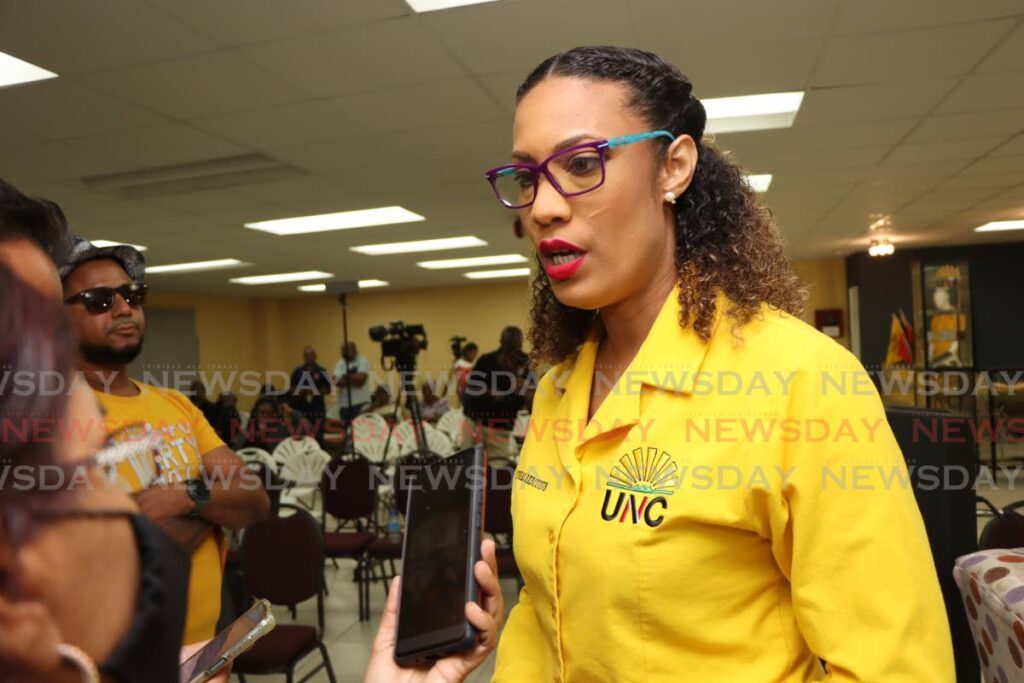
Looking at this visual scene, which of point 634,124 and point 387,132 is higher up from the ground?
point 387,132

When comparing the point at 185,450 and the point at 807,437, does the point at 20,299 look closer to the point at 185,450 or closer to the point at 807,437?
the point at 807,437

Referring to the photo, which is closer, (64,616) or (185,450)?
(64,616)

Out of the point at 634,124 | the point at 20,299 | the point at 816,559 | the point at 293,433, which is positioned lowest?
the point at 293,433

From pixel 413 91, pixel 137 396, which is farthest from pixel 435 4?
pixel 137 396

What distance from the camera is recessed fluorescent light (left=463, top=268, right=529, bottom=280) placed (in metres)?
13.1

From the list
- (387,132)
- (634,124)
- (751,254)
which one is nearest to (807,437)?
(751,254)

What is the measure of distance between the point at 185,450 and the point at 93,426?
5.05ft

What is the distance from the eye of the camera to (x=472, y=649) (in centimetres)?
89

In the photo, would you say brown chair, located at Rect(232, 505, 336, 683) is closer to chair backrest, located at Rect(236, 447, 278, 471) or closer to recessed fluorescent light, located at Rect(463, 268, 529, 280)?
chair backrest, located at Rect(236, 447, 278, 471)

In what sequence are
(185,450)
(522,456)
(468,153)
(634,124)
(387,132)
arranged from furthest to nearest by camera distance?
(468,153)
(387,132)
(185,450)
(522,456)
(634,124)

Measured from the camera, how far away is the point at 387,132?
14.3 feet

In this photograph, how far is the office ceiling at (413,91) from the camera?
285 cm

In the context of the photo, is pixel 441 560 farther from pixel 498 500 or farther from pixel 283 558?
pixel 498 500

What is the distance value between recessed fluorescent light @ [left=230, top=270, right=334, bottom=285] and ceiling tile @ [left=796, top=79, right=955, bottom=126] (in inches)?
337
